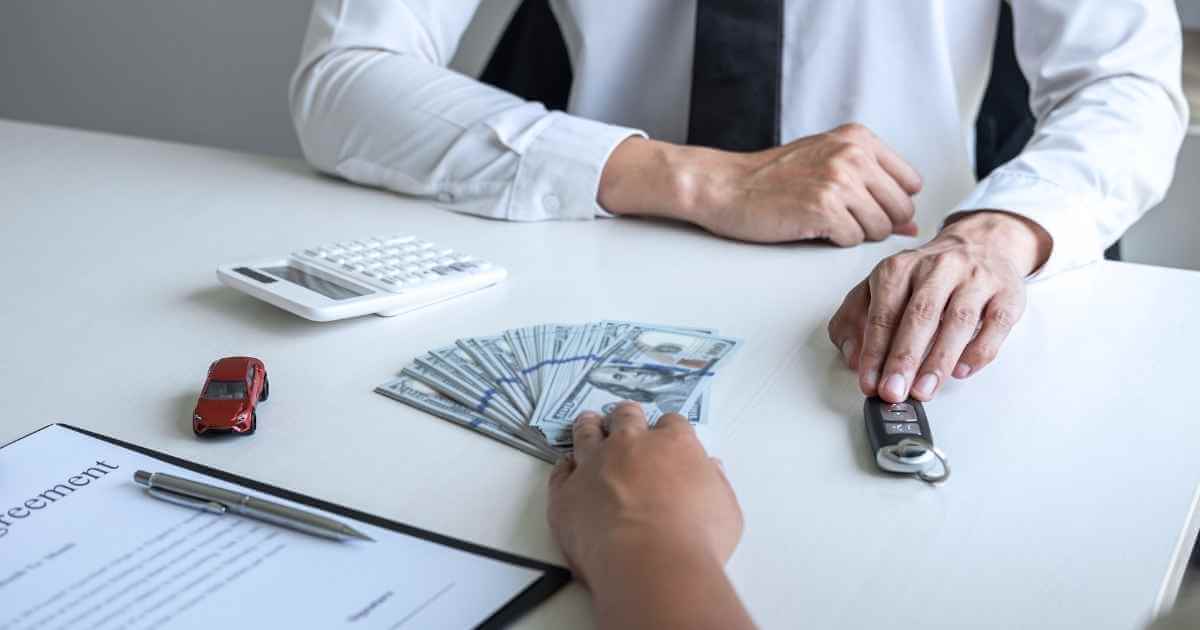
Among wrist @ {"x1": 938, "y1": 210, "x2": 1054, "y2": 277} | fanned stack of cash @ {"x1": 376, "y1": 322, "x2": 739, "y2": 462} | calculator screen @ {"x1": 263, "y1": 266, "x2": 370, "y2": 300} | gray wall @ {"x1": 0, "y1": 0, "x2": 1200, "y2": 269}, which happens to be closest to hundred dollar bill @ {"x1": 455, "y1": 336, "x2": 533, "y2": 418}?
fanned stack of cash @ {"x1": 376, "y1": 322, "x2": 739, "y2": 462}

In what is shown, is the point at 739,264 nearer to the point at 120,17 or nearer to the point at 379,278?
the point at 379,278

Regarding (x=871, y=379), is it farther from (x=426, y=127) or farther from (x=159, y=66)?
(x=159, y=66)

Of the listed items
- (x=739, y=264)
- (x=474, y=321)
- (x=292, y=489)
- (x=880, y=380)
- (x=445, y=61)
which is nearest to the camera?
(x=292, y=489)

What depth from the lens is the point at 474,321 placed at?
92cm

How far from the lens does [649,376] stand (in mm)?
797

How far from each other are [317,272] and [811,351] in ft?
1.34

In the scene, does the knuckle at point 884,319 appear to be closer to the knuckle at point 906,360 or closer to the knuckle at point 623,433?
the knuckle at point 906,360

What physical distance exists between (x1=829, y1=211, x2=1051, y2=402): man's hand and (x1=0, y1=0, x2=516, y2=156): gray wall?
1809 millimetres

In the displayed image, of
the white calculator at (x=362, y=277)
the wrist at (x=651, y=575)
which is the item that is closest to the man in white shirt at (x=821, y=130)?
the white calculator at (x=362, y=277)

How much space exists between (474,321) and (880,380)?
0.32 metres

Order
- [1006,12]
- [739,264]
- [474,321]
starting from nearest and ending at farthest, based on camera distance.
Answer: [474,321] → [739,264] → [1006,12]

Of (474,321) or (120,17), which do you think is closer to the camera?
(474,321)

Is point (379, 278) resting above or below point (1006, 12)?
above

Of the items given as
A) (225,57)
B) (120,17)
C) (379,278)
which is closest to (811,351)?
(379,278)
